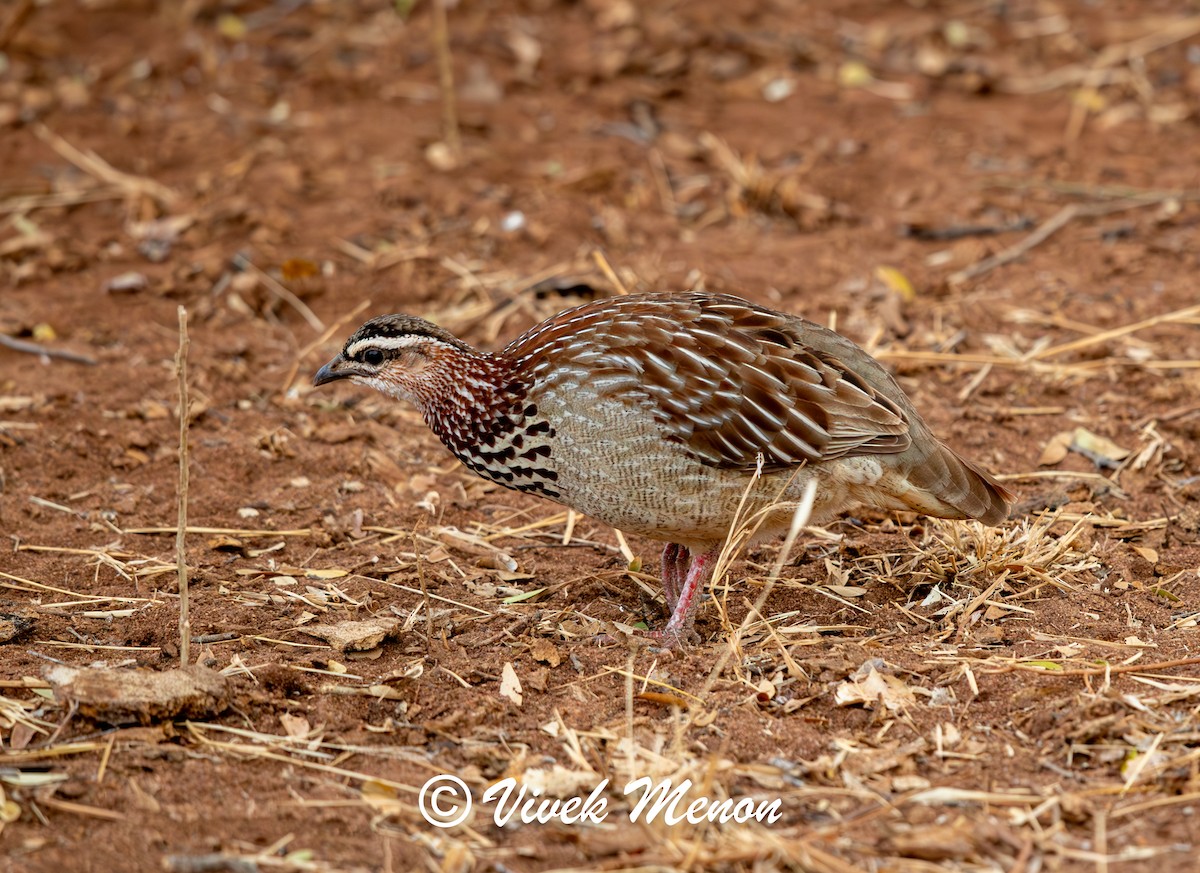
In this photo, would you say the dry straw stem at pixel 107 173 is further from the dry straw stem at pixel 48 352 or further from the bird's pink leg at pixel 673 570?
the bird's pink leg at pixel 673 570

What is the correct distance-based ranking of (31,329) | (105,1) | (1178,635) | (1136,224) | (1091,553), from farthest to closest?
(105,1) → (1136,224) → (31,329) → (1091,553) → (1178,635)

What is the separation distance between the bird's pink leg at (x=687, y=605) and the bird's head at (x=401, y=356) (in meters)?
1.25

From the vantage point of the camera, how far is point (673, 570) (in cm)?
614

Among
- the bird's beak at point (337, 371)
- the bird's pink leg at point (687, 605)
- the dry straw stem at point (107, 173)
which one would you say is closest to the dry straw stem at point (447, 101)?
the dry straw stem at point (107, 173)

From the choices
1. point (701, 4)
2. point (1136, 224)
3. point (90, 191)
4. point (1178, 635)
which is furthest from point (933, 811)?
point (701, 4)

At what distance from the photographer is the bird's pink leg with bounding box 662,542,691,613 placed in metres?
6.07

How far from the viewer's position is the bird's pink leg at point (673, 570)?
6.07 metres

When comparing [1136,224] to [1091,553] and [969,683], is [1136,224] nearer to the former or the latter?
[1091,553]

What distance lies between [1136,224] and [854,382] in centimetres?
449

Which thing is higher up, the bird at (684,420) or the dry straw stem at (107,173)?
the bird at (684,420)

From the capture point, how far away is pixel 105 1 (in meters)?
12.4

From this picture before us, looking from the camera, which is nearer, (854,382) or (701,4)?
(854,382)

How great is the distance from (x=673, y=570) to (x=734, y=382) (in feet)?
3.20

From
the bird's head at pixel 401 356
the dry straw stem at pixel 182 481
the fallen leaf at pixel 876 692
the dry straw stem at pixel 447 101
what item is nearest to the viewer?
the dry straw stem at pixel 182 481
